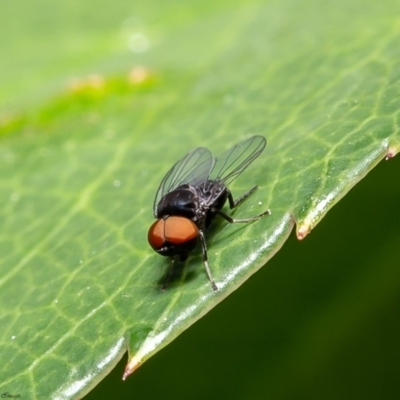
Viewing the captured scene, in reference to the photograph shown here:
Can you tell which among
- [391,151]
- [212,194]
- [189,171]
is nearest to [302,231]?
[391,151]

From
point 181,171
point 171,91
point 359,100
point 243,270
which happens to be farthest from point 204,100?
point 243,270

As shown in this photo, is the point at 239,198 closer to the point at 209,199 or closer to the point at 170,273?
the point at 209,199

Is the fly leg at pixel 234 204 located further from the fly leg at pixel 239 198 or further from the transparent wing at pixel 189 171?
the transparent wing at pixel 189 171

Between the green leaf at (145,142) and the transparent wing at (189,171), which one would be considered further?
the transparent wing at (189,171)

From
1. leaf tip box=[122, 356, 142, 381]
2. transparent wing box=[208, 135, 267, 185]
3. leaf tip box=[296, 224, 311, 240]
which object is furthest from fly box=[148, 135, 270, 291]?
leaf tip box=[122, 356, 142, 381]

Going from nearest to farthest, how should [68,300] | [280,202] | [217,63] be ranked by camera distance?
Answer: [280,202] < [68,300] < [217,63]

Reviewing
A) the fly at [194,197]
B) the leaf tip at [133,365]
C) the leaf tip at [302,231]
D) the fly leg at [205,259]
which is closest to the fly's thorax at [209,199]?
the fly at [194,197]

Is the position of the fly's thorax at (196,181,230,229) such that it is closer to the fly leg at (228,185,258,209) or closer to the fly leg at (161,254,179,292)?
the fly leg at (228,185,258,209)

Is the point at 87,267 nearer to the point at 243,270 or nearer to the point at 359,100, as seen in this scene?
the point at 243,270
